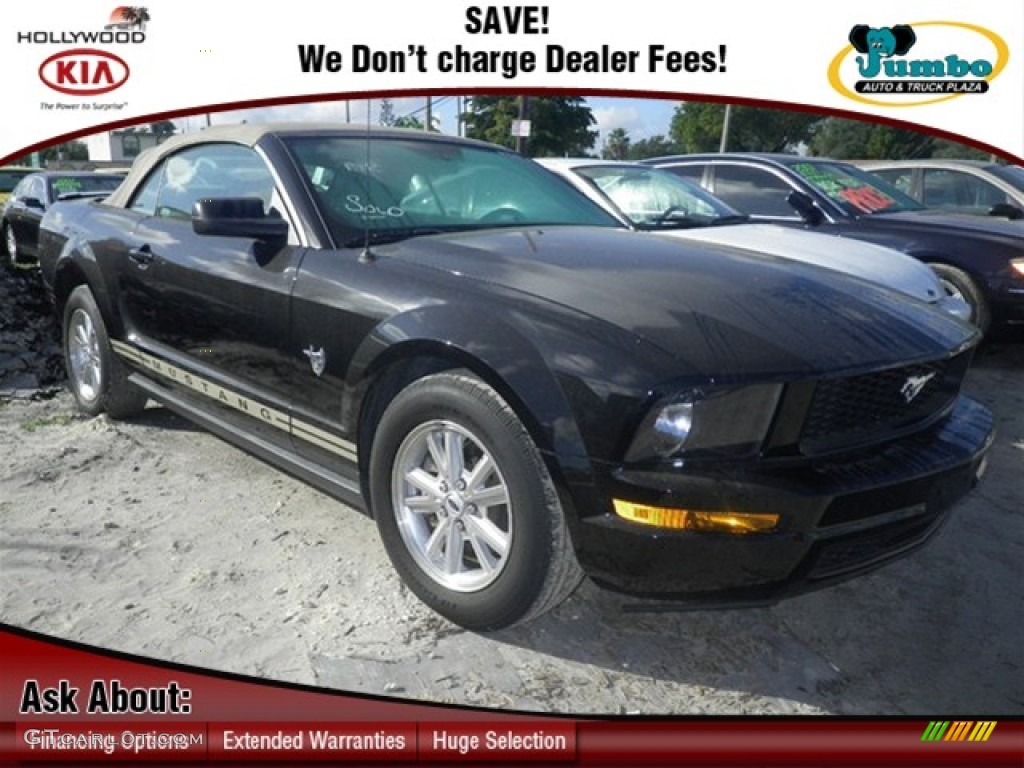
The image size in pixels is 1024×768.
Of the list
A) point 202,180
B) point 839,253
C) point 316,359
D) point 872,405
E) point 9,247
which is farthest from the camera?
point 9,247

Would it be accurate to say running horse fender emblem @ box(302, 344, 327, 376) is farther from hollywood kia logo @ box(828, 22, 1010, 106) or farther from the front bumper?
hollywood kia logo @ box(828, 22, 1010, 106)

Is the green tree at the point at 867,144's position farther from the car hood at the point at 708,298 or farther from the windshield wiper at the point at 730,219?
the car hood at the point at 708,298

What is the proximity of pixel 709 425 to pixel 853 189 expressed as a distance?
5098 millimetres

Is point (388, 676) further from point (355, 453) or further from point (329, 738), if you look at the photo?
point (355, 453)

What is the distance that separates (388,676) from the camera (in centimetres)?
230

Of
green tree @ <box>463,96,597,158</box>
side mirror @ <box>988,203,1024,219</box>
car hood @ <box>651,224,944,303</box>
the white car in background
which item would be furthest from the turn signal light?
side mirror @ <box>988,203,1024,219</box>

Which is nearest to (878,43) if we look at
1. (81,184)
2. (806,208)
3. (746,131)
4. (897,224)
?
(806,208)

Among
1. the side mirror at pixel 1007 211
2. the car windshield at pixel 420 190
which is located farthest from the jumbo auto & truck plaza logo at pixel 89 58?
the side mirror at pixel 1007 211

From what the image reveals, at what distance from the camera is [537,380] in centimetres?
213

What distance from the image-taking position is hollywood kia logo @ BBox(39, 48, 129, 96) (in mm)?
3971

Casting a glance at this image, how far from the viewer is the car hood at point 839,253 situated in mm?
4617

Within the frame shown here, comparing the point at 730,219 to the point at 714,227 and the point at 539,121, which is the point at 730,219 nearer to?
the point at 714,227

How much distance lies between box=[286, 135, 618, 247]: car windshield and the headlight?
1.18 m

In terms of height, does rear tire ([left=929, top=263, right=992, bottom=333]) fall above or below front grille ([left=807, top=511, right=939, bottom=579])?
below
